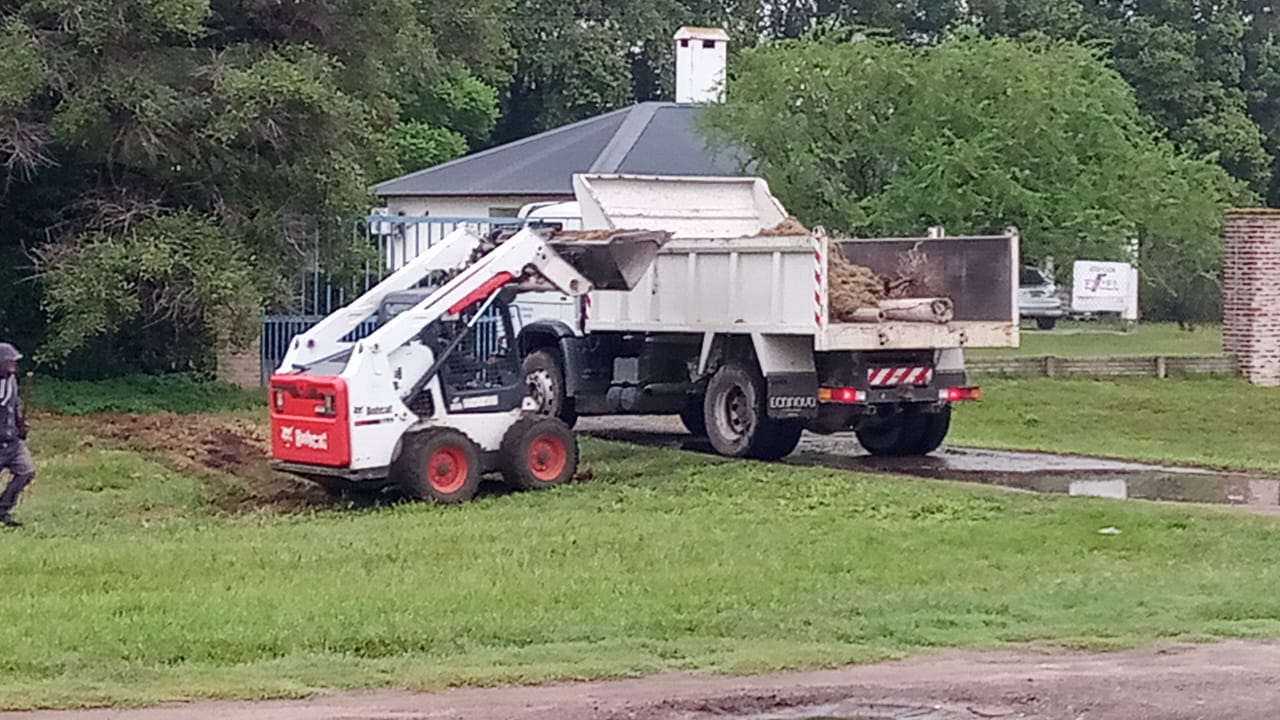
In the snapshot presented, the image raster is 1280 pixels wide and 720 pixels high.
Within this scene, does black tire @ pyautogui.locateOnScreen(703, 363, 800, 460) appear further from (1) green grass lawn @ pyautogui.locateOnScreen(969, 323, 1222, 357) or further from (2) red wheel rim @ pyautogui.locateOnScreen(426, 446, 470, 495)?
(1) green grass lawn @ pyautogui.locateOnScreen(969, 323, 1222, 357)

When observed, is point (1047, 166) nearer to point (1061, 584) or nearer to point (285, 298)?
point (285, 298)

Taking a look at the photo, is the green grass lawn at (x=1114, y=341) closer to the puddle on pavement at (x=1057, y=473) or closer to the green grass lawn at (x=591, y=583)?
the puddle on pavement at (x=1057, y=473)

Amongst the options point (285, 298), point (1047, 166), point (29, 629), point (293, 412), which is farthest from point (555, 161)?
point (29, 629)

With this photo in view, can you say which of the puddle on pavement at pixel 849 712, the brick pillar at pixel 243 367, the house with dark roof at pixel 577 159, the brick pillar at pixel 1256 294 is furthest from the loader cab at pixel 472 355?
the house with dark roof at pixel 577 159

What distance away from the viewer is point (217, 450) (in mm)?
20688

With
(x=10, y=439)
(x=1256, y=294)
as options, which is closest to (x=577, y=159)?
(x=1256, y=294)

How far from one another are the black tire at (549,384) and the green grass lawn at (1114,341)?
1030 cm

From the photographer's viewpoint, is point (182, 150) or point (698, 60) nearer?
point (182, 150)

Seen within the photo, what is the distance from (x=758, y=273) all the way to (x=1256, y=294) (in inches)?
558

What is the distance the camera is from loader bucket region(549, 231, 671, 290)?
18.1 m

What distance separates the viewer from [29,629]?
1080 cm

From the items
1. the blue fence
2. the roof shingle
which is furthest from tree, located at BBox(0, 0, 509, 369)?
the roof shingle

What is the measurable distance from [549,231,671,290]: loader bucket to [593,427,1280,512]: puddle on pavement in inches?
107

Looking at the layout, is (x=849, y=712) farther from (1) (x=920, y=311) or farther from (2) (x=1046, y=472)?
(1) (x=920, y=311)
